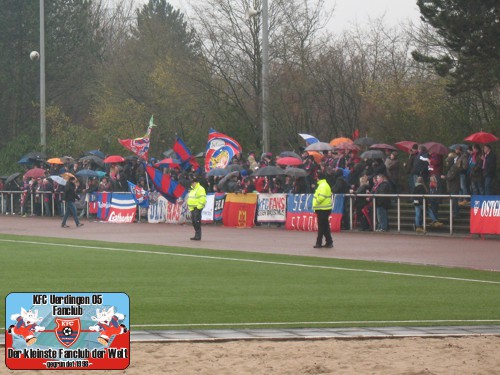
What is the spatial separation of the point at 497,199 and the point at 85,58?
5176cm

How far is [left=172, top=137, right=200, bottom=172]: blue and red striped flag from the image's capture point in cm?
4328

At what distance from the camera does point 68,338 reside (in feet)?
25.5

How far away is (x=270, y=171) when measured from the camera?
126ft

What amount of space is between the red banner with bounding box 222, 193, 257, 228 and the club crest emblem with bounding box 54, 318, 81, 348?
31.3 meters

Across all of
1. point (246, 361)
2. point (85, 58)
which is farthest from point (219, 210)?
point (85, 58)

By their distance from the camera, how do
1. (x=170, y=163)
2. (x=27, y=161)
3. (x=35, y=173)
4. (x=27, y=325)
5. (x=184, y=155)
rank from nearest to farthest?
(x=27, y=325), (x=184, y=155), (x=170, y=163), (x=35, y=173), (x=27, y=161)

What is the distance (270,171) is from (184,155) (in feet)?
20.1

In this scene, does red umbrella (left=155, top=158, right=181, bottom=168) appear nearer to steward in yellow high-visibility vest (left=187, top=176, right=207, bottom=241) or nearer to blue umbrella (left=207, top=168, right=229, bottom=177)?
blue umbrella (left=207, top=168, right=229, bottom=177)

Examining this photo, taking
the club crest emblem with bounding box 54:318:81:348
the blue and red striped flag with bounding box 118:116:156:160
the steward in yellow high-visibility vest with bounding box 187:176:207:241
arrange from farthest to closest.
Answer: the blue and red striped flag with bounding box 118:116:156:160
the steward in yellow high-visibility vest with bounding box 187:176:207:241
the club crest emblem with bounding box 54:318:81:348

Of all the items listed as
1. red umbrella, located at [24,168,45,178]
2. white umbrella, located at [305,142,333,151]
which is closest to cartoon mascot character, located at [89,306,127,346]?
white umbrella, located at [305,142,333,151]

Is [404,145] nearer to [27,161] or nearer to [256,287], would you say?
[256,287]

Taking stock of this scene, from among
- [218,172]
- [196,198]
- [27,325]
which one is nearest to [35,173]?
[218,172]

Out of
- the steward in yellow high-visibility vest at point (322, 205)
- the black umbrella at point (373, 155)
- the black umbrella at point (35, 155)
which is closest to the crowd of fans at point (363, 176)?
the black umbrella at point (373, 155)

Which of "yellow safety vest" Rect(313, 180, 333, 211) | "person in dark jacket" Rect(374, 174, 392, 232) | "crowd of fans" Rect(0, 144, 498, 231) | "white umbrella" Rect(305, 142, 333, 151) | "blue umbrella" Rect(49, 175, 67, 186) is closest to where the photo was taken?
"yellow safety vest" Rect(313, 180, 333, 211)
